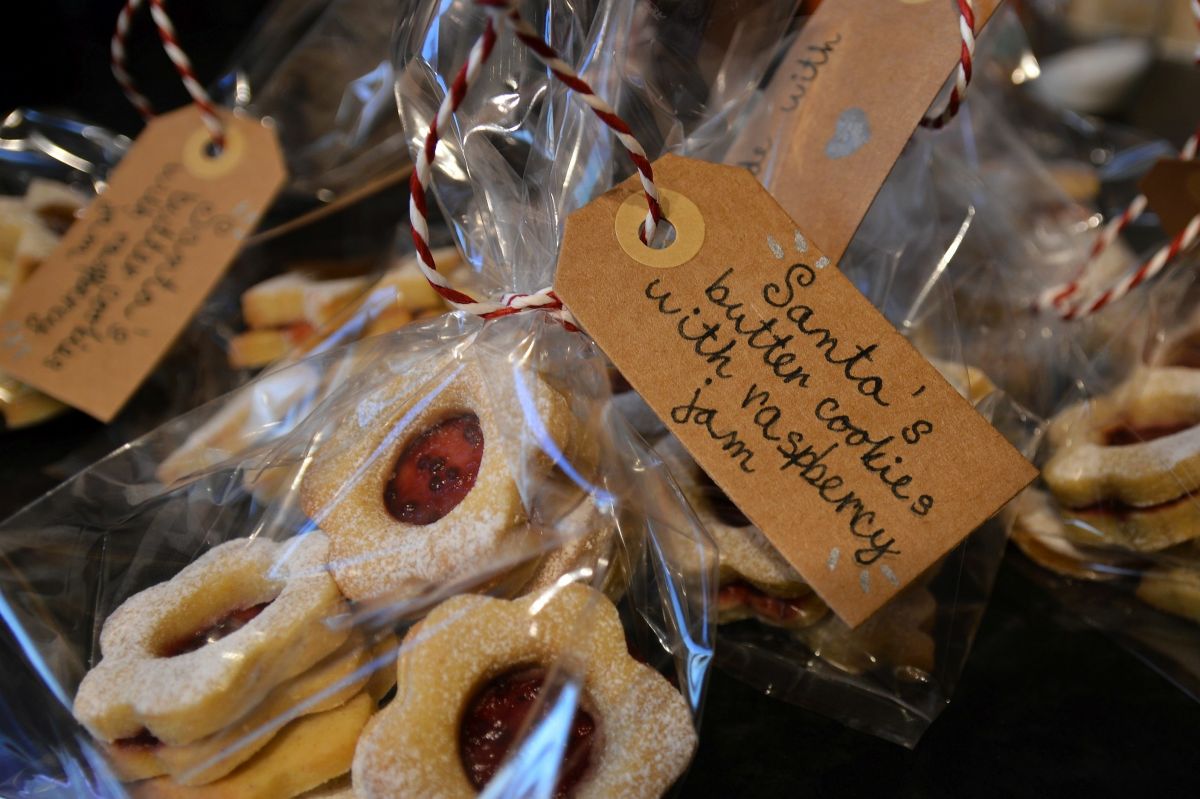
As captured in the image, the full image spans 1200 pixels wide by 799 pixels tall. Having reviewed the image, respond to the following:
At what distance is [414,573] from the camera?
2.49 feet

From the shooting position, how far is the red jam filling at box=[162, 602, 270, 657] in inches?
30.1

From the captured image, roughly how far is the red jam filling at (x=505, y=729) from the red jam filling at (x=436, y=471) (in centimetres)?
16

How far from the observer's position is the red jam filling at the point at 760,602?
900 millimetres

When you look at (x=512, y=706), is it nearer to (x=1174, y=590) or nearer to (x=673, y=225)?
(x=673, y=225)

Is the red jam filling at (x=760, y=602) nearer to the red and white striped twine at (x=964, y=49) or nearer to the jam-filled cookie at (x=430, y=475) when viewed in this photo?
the jam-filled cookie at (x=430, y=475)

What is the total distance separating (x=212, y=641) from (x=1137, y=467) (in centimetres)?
89

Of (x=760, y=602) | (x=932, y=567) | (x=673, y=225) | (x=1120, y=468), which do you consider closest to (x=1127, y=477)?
(x=1120, y=468)

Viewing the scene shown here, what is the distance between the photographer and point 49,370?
3.68ft

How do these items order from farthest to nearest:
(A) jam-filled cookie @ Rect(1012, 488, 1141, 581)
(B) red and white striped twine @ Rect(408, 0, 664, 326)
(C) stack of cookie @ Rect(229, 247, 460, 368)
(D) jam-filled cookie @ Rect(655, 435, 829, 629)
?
(C) stack of cookie @ Rect(229, 247, 460, 368), (A) jam-filled cookie @ Rect(1012, 488, 1141, 581), (D) jam-filled cookie @ Rect(655, 435, 829, 629), (B) red and white striped twine @ Rect(408, 0, 664, 326)

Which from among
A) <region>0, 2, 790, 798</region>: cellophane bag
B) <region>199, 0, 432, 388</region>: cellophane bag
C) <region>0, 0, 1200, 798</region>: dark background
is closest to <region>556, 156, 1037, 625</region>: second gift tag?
<region>0, 2, 790, 798</region>: cellophane bag

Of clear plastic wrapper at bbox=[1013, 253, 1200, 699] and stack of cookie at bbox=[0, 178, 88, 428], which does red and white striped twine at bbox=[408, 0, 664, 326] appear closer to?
clear plastic wrapper at bbox=[1013, 253, 1200, 699]

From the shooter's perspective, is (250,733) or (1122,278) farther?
(1122,278)

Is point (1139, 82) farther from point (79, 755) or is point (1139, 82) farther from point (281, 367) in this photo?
point (79, 755)

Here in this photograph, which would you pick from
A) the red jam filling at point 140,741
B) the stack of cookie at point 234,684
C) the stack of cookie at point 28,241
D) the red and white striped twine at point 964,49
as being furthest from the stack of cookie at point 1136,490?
the stack of cookie at point 28,241
